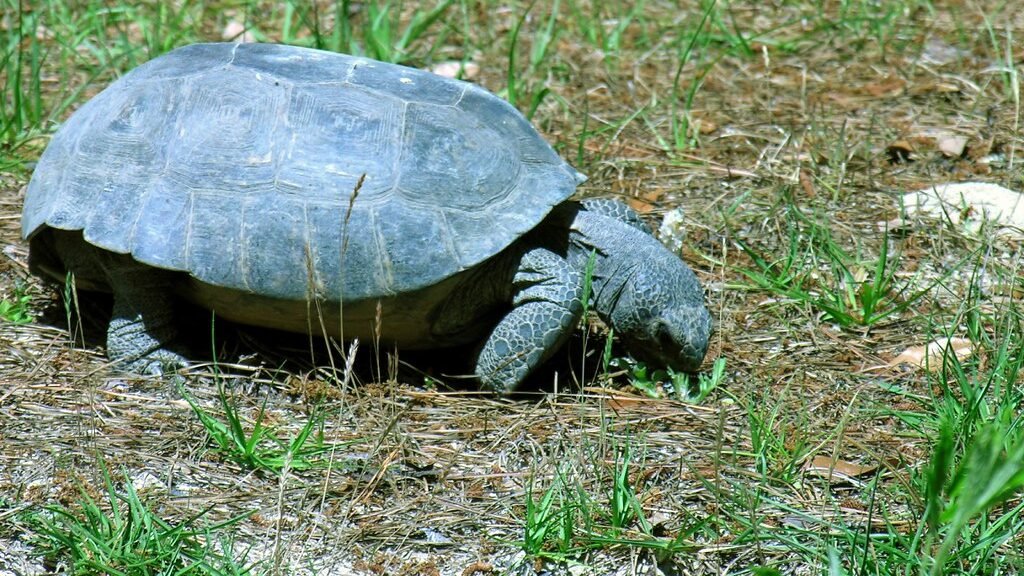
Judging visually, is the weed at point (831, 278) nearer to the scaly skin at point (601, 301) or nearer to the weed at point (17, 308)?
the scaly skin at point (601, 301)

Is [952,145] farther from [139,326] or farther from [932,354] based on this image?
[139,326]

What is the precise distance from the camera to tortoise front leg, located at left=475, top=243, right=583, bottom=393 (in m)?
4.47

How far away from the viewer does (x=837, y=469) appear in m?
4.01

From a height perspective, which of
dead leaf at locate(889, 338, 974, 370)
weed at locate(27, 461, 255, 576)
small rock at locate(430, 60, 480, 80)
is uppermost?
small rock at locate(430, 60, 480, 80)

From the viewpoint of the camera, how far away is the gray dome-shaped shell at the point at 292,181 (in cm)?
430

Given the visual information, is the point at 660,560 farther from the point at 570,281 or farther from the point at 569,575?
the point at 570,281

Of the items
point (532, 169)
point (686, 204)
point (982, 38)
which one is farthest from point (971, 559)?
point (982, 38)

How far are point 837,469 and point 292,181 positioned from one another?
7.88 ft

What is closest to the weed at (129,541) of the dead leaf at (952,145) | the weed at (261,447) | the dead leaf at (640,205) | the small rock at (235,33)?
the weed at (261,447)

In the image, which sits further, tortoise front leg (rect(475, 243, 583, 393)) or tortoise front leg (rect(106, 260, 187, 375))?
tortoise front leg (rect(106, 260, 187, 375))

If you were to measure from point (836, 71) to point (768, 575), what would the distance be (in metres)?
5.91

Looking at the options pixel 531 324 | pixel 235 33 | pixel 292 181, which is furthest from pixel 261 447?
pixel 235 33

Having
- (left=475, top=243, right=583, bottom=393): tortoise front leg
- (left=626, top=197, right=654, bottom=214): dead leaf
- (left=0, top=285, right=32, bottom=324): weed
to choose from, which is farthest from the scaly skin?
(left=0, top=285, right=32, bottom=324): weed

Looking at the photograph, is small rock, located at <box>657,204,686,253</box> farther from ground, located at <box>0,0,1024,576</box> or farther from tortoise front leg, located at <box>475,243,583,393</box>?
tortoise front leg, located at <box>475,243,583,393</box>
